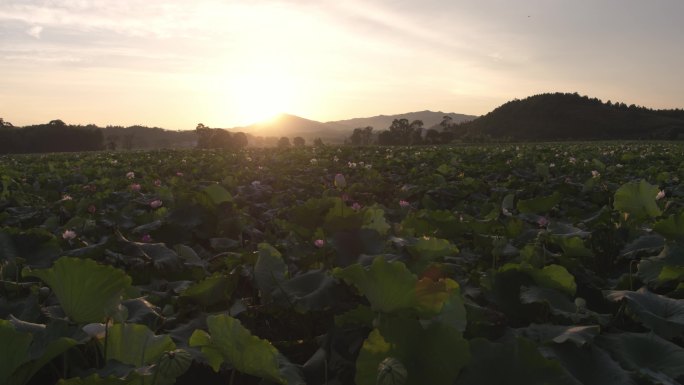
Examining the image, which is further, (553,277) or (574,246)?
(574,246)

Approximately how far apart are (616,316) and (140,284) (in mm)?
1749

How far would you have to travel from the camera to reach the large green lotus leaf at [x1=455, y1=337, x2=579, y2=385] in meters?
1.12

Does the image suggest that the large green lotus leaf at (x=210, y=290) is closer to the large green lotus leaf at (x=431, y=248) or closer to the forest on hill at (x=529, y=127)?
the large green lotus leaf at (x=431, y=248)

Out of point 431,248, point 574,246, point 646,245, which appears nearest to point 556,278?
point 431,248

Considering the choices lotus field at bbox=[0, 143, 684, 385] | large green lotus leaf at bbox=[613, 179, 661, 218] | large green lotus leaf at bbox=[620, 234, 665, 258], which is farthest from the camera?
large green lotus leaf at bbox=[613, 179, 661, 218]

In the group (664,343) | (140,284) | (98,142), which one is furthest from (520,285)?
(98,142)

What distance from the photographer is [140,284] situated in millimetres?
2125

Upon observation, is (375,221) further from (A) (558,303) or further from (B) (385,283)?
(B) (385,283)

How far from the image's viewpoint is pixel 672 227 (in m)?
2.04

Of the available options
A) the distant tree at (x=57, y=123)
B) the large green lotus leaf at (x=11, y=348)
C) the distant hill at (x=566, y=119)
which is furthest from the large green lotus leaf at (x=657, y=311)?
the distant hill at (x=566, y=119)

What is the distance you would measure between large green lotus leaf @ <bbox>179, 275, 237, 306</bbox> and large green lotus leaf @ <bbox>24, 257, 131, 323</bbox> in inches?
12.7

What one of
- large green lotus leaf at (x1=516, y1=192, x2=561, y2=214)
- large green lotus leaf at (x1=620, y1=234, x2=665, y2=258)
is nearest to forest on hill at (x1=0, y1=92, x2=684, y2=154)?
large green lotus leaf at (x1=516, y1=192, x2=561, y2=214)

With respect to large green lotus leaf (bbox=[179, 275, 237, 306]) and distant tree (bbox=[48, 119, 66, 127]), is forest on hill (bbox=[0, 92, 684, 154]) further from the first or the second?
large green lotus leaf (bbox=[179, 275, 237, 306])

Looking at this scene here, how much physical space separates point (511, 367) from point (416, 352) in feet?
0.69
